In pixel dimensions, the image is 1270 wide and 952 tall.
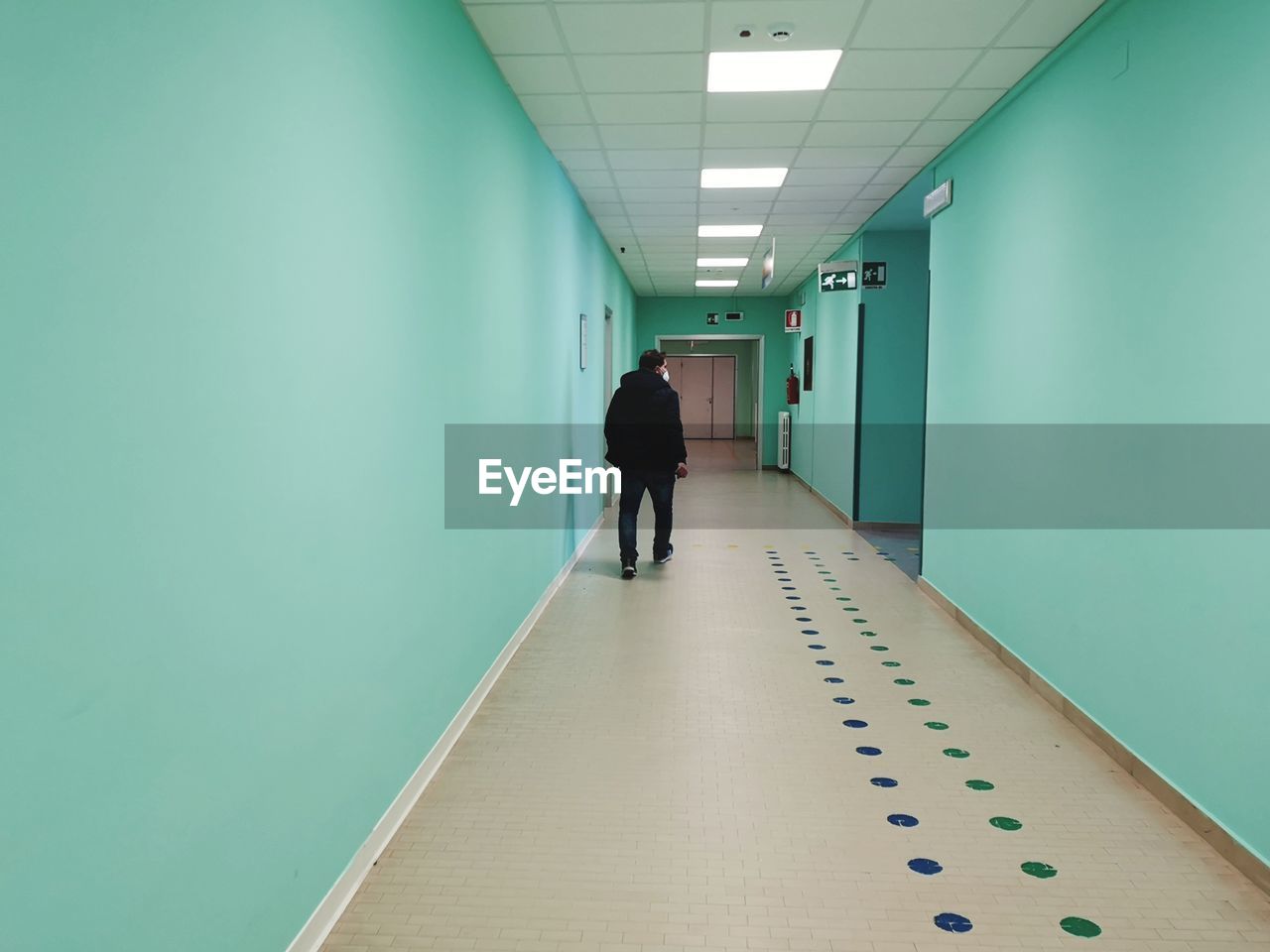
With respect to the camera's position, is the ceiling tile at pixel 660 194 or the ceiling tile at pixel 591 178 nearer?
the ceiling tile at pixel 591 178

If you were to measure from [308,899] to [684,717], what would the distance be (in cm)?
201

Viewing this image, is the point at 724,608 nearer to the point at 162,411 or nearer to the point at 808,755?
the point at 808,755

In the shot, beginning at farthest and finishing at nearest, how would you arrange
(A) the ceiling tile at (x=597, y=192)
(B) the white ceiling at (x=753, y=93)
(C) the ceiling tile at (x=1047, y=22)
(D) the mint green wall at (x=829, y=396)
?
(D) the mint green wall at (x=829, y=396) < (A) the ceiling tile at (x=597, y=192) < (B) the white ceiling at (x=753, y=93) < (C) the ceiling tile at (x=1047, y=22)

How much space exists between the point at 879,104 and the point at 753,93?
76 cm

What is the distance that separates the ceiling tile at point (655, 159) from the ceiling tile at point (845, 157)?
75 cm

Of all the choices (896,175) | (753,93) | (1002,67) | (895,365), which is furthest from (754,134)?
(895,365)

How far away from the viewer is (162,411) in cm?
162

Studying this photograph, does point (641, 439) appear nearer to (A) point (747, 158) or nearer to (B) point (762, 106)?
(A) point (747, 158)

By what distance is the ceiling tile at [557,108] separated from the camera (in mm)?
5020

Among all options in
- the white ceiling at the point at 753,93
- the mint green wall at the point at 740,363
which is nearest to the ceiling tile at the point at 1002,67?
the white ceiling at the point at 753,93

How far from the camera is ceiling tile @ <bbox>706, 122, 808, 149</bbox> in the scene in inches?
216

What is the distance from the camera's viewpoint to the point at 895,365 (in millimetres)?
9109

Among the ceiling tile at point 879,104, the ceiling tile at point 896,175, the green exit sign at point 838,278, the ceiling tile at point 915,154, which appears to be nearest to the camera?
the ceiling tile at point 879,104
